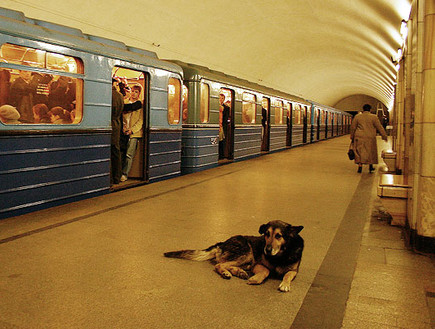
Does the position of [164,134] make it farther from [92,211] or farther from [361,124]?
[361,124]

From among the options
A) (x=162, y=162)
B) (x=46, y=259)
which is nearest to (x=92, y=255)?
(x=46, y=259)

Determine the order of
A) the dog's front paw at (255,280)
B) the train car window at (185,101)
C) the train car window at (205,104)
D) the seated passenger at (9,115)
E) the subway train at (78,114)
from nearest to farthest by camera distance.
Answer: the dog's front paw at (255,280) < the seated passenger at (9,115) < the subway train at (78,114) < the train car window at (185,101) < the train car window at (205,104)

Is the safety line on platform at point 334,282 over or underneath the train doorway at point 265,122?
underneath

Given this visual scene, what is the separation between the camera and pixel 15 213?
5742 mm

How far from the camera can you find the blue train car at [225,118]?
34.0 ft

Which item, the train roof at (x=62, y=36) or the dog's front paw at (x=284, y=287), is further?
the train roof at (x=62, y=36)

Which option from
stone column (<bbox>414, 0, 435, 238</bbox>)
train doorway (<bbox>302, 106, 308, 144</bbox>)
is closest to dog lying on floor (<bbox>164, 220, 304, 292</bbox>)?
stone column (<bbox>414, 0, 435, 238</bbox>)

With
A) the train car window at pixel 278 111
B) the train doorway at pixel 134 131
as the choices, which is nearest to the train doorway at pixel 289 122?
the train car window at pixel 278 111

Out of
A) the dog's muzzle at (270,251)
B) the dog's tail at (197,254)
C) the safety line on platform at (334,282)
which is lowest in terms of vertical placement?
the safety line on platform at (334,282)

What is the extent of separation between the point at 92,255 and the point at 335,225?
3.05 metres

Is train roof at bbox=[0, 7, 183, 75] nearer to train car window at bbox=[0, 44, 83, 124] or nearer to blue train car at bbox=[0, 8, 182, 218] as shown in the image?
blue train car at bbox=[0, 8, 182, 218]

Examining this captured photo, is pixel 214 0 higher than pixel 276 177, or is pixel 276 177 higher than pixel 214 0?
pixel 214 0

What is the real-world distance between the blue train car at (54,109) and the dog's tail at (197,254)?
250cm

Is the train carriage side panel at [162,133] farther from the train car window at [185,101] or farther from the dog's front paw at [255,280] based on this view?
the dog's front paw at [255,280]
